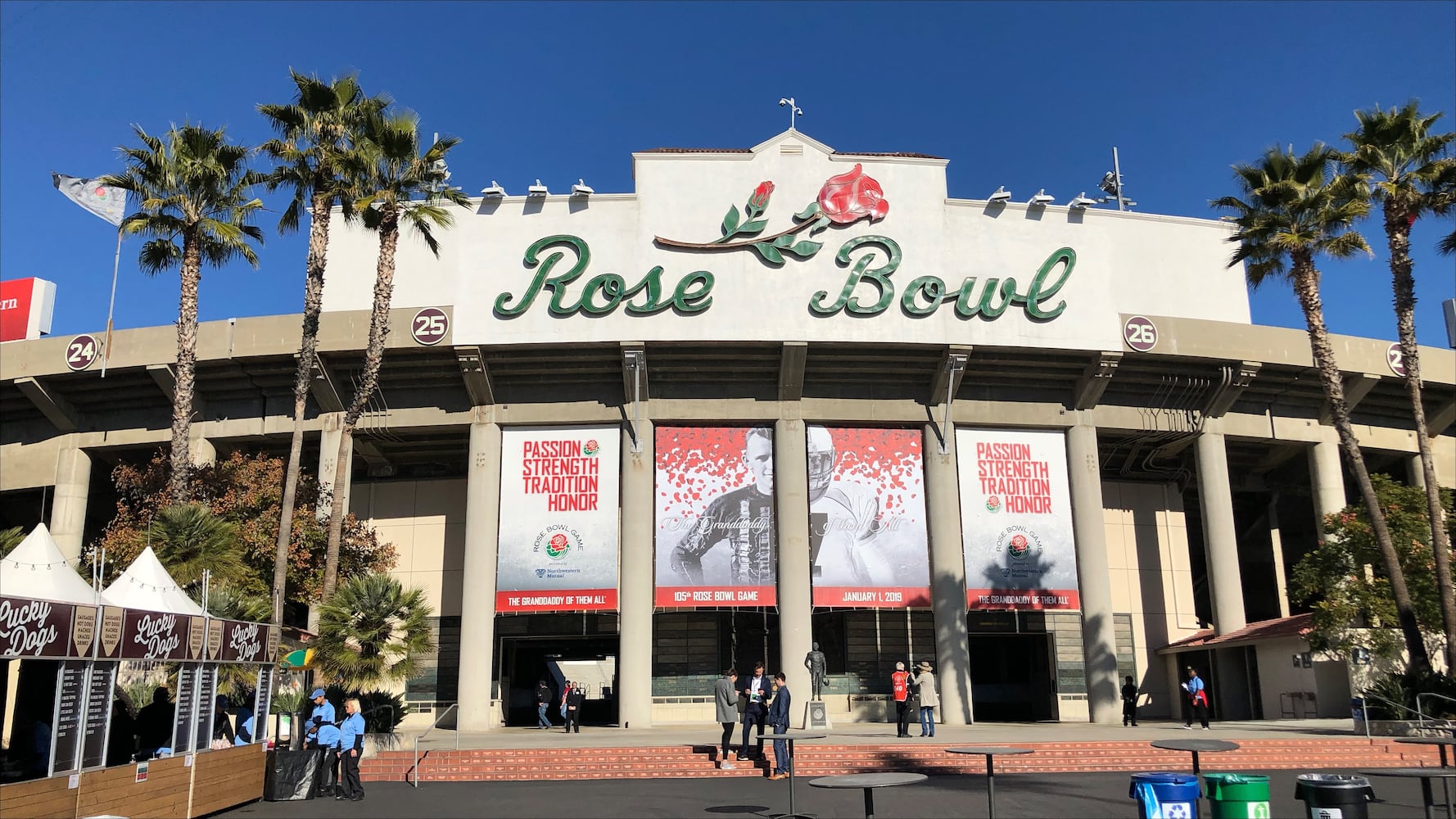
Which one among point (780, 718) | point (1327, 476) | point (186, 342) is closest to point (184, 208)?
point (186, 342)

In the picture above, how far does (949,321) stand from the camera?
31.7 m

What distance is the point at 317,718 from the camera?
58.0 ft

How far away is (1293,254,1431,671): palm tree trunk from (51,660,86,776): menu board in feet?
87.4

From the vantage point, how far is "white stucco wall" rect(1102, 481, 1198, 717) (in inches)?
1426

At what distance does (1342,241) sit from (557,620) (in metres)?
25.2

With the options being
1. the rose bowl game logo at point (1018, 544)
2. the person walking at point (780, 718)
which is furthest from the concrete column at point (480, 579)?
the rose bowl game logo at point (1018, 544)

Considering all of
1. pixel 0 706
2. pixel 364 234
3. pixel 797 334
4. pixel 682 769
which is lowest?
pixel 682 769

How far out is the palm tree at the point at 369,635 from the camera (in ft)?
71.1

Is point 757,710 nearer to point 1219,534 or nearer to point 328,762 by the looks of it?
point 328,762

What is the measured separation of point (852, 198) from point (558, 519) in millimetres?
13186

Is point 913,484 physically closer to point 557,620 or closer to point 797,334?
point 797,334

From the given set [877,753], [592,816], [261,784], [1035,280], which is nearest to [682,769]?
[877,753]

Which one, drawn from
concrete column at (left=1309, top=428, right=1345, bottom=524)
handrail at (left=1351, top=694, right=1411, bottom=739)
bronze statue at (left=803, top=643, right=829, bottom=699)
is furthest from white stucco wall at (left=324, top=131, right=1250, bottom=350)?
handrail at (left=1351, top=694, right=1411, bottom=739)

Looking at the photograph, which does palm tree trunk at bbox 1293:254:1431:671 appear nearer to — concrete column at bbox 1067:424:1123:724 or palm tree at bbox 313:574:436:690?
concrete column at bbox 1067:424:1123:724
